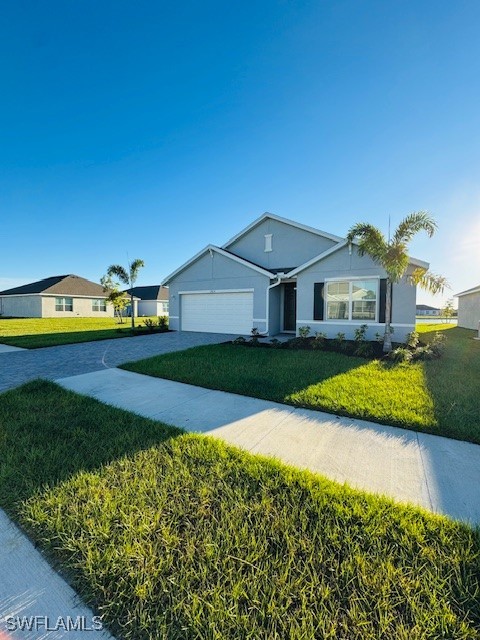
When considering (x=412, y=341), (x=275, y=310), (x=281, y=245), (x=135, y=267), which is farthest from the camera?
(x=135, y=267)

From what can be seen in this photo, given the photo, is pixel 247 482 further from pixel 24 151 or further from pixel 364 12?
pixel 24 151

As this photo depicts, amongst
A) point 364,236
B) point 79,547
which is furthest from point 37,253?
point 79,547

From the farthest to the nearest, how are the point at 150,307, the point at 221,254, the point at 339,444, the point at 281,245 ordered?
the point at 150,307 < the point at 281,245 < the point at 221,254 < the point at 339,444

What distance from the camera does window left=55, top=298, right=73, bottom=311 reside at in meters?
31.3

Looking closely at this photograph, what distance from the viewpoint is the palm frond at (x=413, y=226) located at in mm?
9273

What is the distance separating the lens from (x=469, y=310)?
64.8 ft

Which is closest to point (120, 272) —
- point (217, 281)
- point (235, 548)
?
point (217, 281)

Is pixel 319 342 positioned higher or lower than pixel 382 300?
lower

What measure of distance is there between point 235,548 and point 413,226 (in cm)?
1058

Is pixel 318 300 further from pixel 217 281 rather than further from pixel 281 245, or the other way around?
pixel 217 281

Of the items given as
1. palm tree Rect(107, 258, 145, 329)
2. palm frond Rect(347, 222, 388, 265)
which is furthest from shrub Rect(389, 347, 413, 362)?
palm tree Rect(107, 258, 145, 329)

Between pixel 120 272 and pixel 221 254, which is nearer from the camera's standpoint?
pixel 221 254

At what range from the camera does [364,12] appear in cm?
746

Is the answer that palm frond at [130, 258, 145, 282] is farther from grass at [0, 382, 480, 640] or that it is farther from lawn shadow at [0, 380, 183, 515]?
grass at [0, 382, 480, 640]
